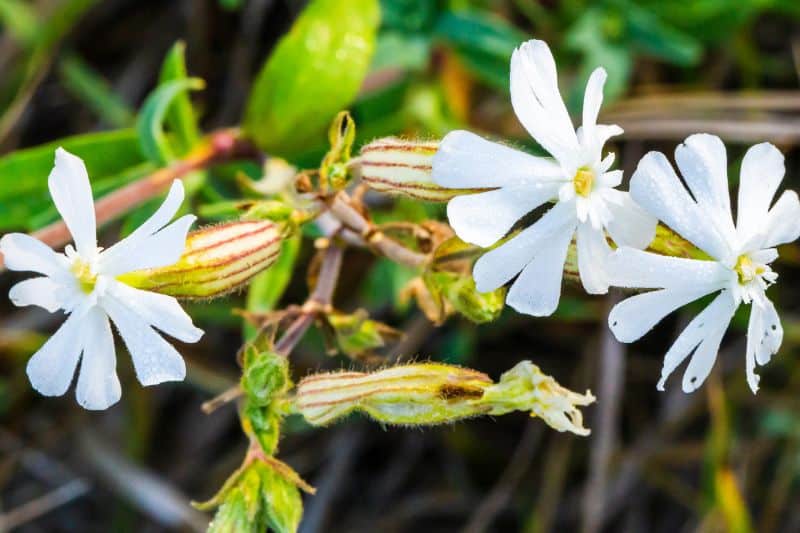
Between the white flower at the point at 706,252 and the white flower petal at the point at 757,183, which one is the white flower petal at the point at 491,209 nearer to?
the white flower at the point at 706,252

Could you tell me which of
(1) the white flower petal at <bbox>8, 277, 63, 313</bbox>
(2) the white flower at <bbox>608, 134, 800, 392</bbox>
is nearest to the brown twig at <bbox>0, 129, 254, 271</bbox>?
(1) the white flower petal at <bbox>8, 277, 63, 313</bbox>

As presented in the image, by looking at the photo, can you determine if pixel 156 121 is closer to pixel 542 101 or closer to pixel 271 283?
pixel 271 283

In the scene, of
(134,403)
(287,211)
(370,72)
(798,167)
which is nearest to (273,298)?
(287,211)

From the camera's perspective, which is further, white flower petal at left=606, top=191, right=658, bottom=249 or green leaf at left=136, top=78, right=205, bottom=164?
green leaf at left=136, top=78, right=205, bottom=164

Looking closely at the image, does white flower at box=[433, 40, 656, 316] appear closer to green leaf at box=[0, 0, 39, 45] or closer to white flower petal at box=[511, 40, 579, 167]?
white flower petal at box=[511, 40, 579, 167]

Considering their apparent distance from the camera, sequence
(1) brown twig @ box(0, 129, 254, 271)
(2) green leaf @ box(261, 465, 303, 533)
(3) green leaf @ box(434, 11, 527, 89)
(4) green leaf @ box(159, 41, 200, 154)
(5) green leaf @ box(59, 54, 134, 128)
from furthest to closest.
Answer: (5) green leaf @ box(59, 54, 134, 128)
(3) green leaf @ box(434, 11, 527, 89)
(4) green leaf @ box(159, 41, 200, 154)
(1) brown twig @ box(0, 129, 254, 271)
(2) green leaf @ box(261, 465, 303, 533)

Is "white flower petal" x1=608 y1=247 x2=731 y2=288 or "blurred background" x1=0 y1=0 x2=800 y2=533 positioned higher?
"blurred background" x1=0 y1=0 x2=800 y2=533

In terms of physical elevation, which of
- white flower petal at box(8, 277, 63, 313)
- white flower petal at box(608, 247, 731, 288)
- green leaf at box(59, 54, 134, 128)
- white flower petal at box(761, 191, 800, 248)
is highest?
green leaf at box(59, 54, 134, 128)
